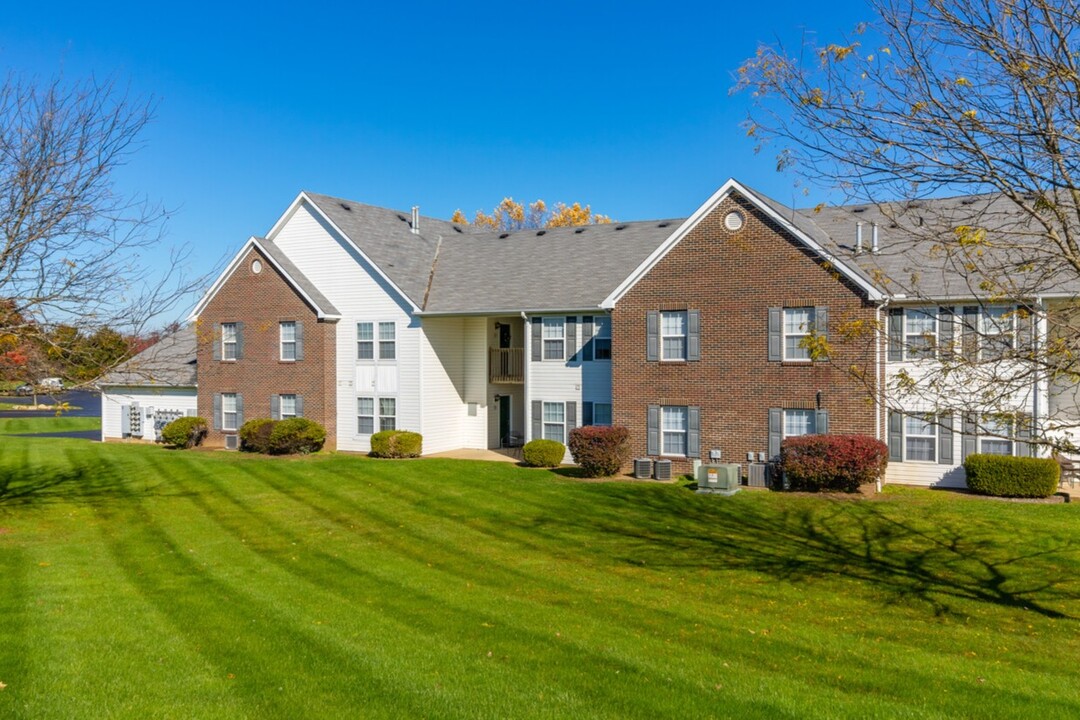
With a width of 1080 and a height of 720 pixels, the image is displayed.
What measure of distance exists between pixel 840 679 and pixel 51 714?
24.1ft

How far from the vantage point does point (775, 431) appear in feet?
78.4

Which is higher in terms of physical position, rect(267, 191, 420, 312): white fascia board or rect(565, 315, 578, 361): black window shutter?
rect(267, 191, 420, 312): white fascia board

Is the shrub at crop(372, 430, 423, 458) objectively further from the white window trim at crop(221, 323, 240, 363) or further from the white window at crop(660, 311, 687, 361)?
the white window at crop(660, 311, 687, 361)

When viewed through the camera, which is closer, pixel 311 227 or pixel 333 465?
pixel 333 465

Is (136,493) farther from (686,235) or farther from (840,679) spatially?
(840,679)

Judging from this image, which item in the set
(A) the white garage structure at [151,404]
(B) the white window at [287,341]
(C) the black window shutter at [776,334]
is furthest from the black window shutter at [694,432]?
(A) the white garage structure at [151,404]

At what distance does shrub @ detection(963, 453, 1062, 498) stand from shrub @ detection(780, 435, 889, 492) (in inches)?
88.7

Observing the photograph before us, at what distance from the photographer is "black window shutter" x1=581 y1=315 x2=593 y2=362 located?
27938mm

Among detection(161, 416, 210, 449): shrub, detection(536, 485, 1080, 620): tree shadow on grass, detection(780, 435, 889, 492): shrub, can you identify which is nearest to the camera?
detection(536, 485, 1080, 620): tree shadow on grass

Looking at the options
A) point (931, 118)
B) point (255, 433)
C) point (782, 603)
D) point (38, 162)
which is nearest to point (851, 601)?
point (782, 603)

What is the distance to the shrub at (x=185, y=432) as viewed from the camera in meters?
32.9

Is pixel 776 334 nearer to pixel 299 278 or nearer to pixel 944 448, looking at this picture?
pixel 944 448

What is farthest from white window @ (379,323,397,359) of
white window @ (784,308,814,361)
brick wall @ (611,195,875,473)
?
white window @ (784,308,814,361)

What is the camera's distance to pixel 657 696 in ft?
26.1
